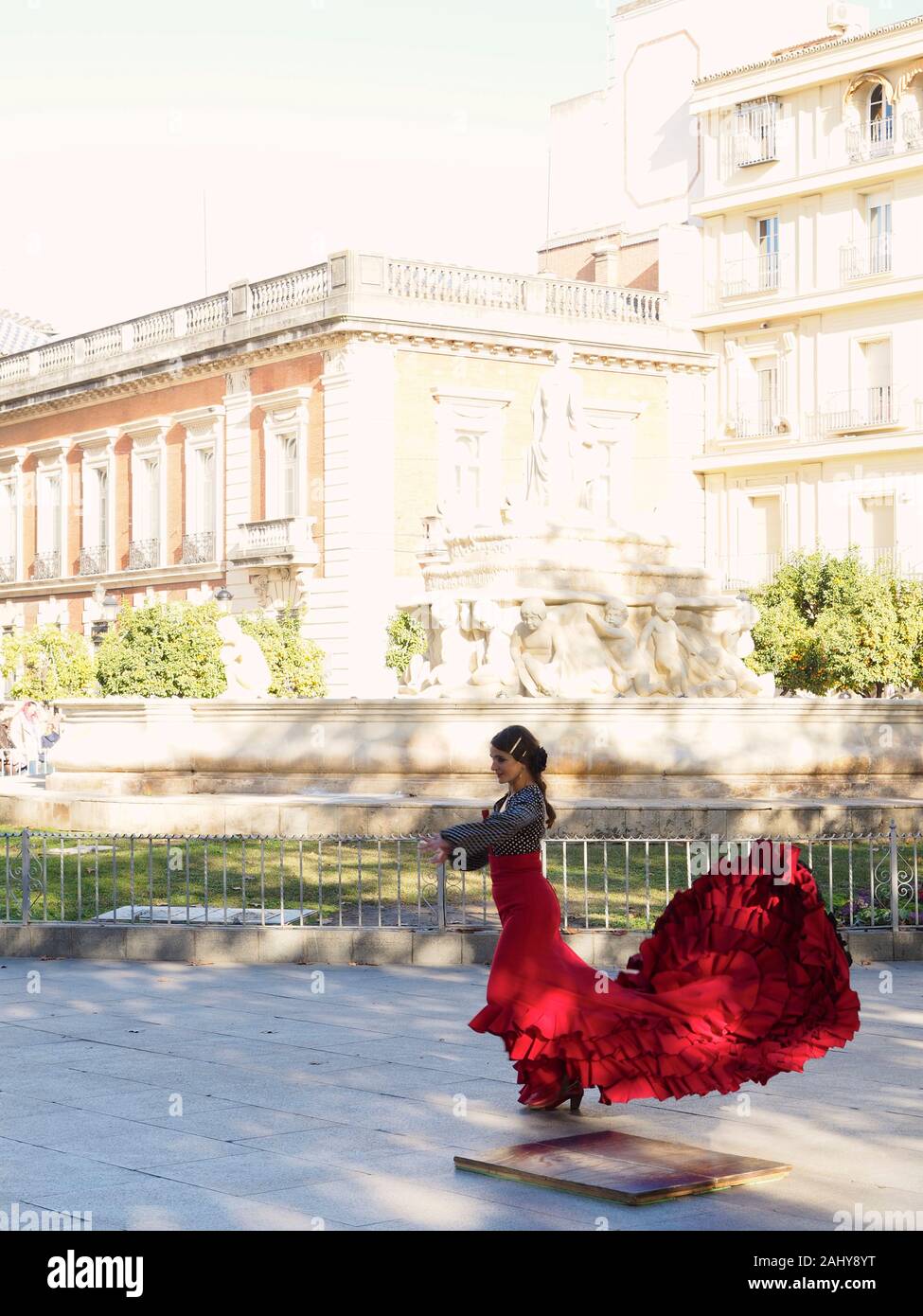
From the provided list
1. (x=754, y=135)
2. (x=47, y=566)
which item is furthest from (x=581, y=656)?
(x=47, y=566)

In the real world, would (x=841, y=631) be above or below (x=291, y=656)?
above

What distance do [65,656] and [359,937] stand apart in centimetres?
2957

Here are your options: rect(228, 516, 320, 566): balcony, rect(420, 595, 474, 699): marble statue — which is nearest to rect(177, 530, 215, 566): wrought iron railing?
rect(228, 516, 320, 566): balcony

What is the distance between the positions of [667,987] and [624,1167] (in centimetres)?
81

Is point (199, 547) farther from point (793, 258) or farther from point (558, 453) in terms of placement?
point (558, 453)

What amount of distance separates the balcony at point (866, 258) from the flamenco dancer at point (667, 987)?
36.6m

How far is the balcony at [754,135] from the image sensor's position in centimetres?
4416

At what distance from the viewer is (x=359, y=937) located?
11.7 metres

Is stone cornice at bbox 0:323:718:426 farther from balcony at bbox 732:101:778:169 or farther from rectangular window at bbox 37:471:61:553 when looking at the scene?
balcony at bbox 732:101:778:169

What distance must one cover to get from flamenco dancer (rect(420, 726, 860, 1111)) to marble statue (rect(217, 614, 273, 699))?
13231 millimetres

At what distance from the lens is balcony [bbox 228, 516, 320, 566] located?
39.1m

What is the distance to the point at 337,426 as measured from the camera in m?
38.6
